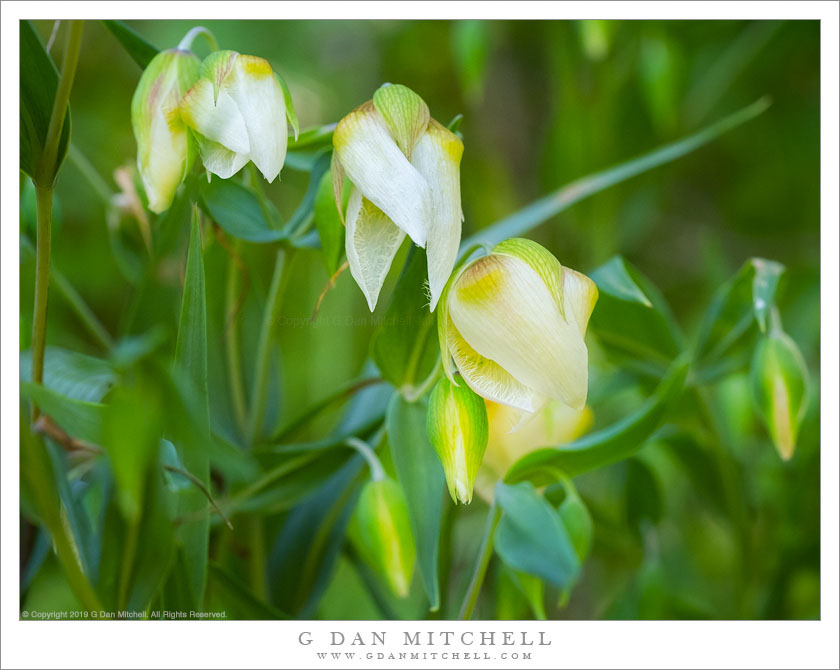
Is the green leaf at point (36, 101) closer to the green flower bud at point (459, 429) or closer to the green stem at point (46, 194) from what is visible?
the green stem at point (46, 194)

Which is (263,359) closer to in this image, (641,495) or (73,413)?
(73,413)

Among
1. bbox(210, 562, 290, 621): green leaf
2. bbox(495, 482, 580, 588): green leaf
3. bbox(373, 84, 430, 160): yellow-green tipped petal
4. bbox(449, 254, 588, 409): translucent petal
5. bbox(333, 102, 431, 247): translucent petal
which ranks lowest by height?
bbox(210, 562, 290, 621): green leaf

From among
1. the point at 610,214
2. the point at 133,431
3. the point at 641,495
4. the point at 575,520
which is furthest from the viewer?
the point at 610,214

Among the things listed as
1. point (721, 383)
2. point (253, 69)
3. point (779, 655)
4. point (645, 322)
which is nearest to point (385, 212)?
point (253, 69)

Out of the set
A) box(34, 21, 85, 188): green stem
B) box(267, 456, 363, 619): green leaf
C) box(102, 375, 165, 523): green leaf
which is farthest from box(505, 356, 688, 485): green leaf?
box(34, 21, 85, 188): green stem

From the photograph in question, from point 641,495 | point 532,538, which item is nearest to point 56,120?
point 532,538

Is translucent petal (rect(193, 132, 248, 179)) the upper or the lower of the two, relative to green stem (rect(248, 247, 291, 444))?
upper

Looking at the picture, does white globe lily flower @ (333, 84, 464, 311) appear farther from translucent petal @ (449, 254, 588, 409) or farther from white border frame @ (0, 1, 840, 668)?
white border frame @ (0, 1, 840, 668)
